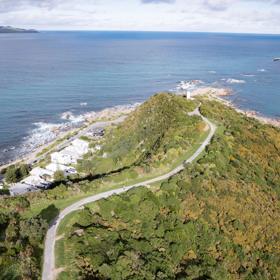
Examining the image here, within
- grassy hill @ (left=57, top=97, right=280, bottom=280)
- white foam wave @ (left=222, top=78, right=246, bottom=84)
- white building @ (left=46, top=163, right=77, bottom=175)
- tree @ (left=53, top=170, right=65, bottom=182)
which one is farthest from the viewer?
white foam wave @ (left=222, top=78, right=246, bottom=84)

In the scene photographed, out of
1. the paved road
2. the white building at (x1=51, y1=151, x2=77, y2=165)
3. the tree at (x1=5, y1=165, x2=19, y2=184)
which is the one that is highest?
the paved road

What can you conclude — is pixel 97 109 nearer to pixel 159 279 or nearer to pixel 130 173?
pixel 130 173

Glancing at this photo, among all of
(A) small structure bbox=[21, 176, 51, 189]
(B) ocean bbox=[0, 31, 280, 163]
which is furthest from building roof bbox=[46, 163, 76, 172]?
(B) ocean bbox=[0, 31, 280, 163]

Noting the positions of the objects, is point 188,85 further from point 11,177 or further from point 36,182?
point 36,182

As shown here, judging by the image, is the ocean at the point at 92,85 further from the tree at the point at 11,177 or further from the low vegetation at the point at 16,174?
the tree at the point at 11,177

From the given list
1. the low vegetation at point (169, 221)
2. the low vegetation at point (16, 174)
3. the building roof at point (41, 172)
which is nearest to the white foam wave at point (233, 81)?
the low vegetation at point (169, 221)

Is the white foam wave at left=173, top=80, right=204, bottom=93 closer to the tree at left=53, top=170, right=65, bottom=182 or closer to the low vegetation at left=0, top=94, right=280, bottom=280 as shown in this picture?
the low vegetation at left=0, top=94, right=280, bottom=280
